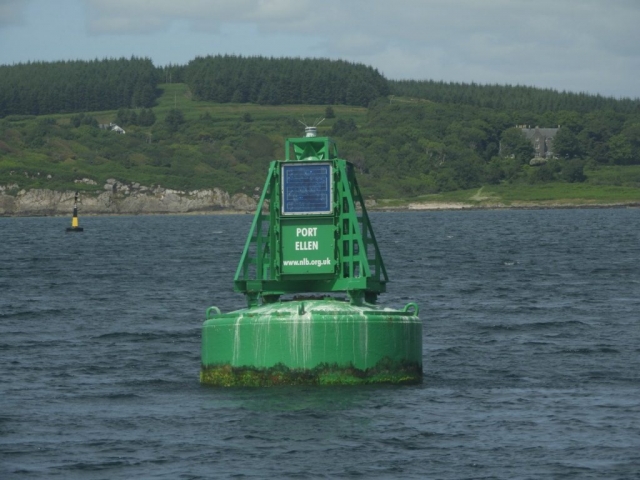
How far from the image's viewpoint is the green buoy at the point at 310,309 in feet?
85.4

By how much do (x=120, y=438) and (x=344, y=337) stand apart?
4.85m

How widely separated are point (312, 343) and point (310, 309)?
24.5 inches

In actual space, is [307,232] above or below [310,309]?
above

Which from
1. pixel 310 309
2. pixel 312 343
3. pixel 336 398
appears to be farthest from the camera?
pixel 310 309

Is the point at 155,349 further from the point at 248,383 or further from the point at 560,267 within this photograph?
the point at 560,267

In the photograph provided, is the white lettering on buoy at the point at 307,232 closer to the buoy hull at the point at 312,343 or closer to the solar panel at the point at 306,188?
the solar panel at the point at 306,188

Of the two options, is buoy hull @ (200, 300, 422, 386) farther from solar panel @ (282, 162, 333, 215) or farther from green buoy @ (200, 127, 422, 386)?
solar panel @ (282, 162, 333, 215)

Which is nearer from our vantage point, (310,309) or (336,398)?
(336,398)

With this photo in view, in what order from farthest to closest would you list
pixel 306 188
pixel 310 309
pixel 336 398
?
pixel 306 188
pixel 310 309
pixel 336 398

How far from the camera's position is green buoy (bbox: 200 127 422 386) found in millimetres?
26016

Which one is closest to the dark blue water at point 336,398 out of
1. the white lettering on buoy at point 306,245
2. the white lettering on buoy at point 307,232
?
the white lettering on buoy at point 306,245

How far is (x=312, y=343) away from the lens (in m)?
25.9

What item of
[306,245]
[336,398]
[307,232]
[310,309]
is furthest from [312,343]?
[307,232]

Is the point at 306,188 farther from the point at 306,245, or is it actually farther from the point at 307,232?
the point at 306,245
